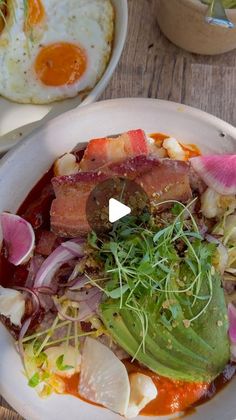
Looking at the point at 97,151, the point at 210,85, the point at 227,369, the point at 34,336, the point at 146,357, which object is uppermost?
the point at 97,151

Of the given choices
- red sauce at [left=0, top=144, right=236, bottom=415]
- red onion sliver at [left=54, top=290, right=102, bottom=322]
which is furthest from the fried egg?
red onion sliver at [left=54, top=290, right=102, bottom=322]

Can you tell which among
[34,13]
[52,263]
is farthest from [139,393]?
[34,13]

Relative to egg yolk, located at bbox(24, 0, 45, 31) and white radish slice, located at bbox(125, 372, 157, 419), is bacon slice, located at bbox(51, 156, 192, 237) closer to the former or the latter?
white radish slice, located at bbox(125, 372, 157, 419)

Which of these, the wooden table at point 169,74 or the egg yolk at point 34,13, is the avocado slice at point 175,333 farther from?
the egg yolk at point 34,13

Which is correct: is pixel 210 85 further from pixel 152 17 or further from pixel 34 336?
pixel 34 336

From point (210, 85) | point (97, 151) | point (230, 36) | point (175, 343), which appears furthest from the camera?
point (210, 85)

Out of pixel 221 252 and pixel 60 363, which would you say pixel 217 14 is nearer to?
pixel 221 252

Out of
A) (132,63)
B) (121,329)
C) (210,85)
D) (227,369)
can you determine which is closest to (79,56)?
(132,63)
